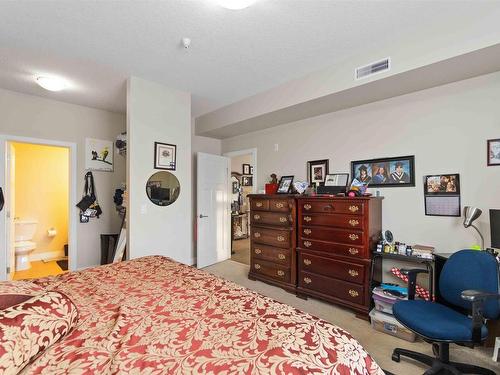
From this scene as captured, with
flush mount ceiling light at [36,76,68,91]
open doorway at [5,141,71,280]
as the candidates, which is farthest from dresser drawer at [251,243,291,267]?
open doorway at [5,141,71,280]

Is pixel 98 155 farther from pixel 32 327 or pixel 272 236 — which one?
pixel 32 327

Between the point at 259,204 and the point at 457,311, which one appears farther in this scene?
the point at 259,204

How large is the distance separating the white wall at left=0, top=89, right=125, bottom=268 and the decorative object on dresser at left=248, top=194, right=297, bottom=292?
2.42m

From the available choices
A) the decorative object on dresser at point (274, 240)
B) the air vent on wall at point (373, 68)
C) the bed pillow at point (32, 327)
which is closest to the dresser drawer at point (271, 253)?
the decorative object on dresser at point (274, 240)

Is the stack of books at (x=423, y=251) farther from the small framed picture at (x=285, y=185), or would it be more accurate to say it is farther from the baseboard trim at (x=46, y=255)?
the baseboard trim at (x=46, y=255)

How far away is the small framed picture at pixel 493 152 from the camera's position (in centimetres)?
227

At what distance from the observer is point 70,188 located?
12.3ft

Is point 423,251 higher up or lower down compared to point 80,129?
lower down

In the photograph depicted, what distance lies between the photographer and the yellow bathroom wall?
15.3ft

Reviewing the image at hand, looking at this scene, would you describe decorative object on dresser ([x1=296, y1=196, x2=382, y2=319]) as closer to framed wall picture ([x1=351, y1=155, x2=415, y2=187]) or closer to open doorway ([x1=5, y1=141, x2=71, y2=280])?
framed wall picture ([x1=351, y1=155, x2=415, y2=187])

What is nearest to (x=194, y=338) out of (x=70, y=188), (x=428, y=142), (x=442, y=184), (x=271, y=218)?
(x=271, y=218)

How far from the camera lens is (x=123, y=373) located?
31.8 inches

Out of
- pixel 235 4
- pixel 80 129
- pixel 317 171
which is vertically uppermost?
pixel 235 4

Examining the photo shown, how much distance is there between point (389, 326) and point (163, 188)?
2.90 meters
